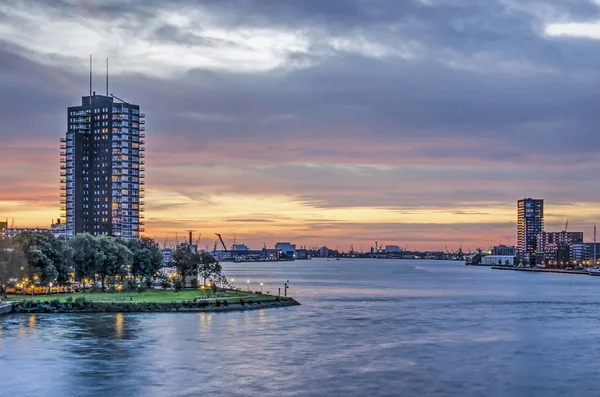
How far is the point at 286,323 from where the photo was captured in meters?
122

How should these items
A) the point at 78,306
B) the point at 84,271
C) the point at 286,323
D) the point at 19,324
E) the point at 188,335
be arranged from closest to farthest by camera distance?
1. the point at 188,335
2. the point at 19,324
3. the point at 286,323
4. the point at 78,306
5. the point at 84,271

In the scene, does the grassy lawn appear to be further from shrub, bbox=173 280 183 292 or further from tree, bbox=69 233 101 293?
tree, bbox=69 233 101 293

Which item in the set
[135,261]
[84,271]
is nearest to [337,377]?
[84,271]

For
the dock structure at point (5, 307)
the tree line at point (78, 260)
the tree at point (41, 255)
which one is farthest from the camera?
the tree at point (41, 255)

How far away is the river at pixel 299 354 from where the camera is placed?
72.2 meters

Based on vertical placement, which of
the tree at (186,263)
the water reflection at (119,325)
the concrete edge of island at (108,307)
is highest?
the tree at (186,263)

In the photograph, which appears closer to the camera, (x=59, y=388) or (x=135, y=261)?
(x=59, y=388)

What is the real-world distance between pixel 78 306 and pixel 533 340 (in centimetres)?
7339

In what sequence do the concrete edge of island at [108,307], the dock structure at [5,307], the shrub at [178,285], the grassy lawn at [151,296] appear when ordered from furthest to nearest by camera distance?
1. the shrub at [178,285]
2. the grassy lawn at [151,296]
3. the concrete edge of island at [108,307]
4. the dock structure at [5,307]

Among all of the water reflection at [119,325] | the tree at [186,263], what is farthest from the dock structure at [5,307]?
the tree at [186,263]

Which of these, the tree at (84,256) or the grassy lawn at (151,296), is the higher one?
the tree at (84,256)

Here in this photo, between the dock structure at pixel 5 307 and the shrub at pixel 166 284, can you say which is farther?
the shrub at pixel 166 284

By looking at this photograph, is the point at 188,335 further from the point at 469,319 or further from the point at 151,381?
the point at 469,319

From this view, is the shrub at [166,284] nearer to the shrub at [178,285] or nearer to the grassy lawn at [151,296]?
the shrub at [178,285]
